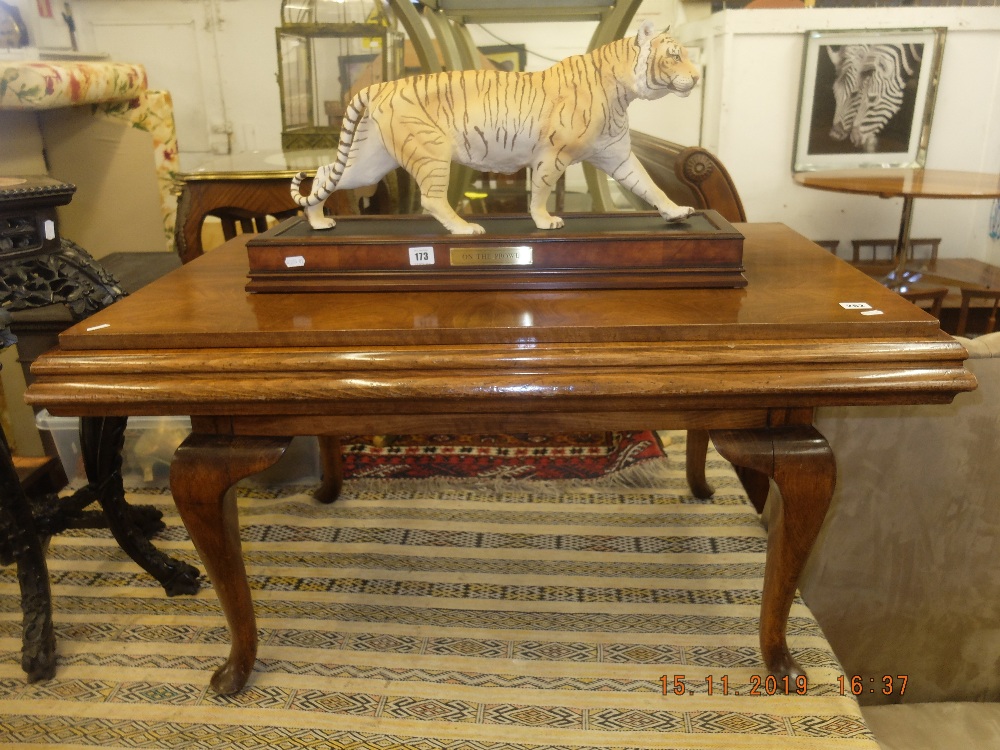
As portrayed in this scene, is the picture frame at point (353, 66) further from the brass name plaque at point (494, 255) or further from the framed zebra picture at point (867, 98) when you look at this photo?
the framed zebra picture at point (867, 98)

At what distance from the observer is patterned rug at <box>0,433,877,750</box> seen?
3.19 feet

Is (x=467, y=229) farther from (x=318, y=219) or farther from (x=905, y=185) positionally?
(x=905, y=185)

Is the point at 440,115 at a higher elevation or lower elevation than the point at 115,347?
higher

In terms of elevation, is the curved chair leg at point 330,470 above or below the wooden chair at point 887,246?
below

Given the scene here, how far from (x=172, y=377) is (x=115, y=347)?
81 mm

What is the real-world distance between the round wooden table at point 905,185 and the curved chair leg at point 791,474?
1968 mm

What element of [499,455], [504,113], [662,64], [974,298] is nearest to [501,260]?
[504,113]

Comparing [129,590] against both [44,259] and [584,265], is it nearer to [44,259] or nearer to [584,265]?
[44,259]

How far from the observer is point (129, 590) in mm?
1265

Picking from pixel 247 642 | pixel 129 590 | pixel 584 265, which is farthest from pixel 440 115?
pixel 129 590

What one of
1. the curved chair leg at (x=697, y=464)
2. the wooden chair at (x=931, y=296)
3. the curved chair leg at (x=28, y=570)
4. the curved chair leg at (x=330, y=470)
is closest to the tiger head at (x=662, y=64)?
the curved chair leg at (x=697, y=464)

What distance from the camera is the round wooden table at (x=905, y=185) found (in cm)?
245

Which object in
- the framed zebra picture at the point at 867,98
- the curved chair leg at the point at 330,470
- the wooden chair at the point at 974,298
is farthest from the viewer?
the framed zebra picture at the point at 867,98

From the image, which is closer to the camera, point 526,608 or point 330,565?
point 526,608
